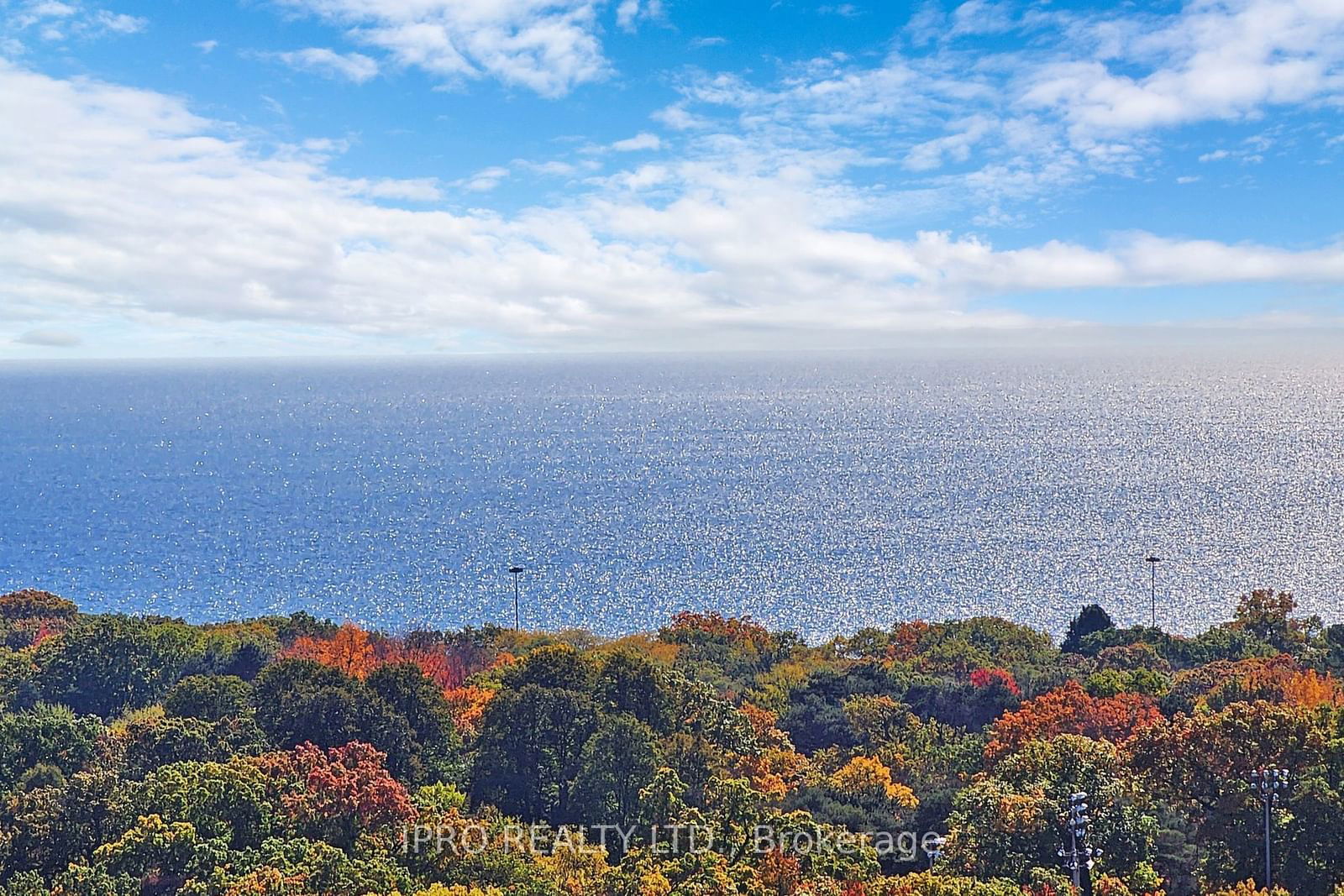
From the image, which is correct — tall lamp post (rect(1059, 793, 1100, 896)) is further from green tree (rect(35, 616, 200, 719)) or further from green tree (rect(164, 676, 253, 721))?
green tree (rect(35, 616, 200, 719))

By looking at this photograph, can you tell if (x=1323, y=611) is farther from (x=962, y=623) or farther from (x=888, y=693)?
(x=888, y=693)

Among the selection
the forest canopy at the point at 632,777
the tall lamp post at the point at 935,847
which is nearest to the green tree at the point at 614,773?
the forest canopy at the point at 632,777

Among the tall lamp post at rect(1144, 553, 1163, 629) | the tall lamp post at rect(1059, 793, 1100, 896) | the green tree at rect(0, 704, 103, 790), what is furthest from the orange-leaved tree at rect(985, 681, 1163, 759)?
the tall lamp post at rect(1144, 553, 1163, 629)

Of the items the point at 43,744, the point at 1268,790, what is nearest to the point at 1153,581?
the point at 1268,790

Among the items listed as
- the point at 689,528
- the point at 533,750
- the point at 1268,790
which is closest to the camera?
the point at 1268,790

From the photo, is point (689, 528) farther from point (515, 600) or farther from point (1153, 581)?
point (1153, 581)

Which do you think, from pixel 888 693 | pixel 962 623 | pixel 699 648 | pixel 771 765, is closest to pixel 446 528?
pixel 699 648
